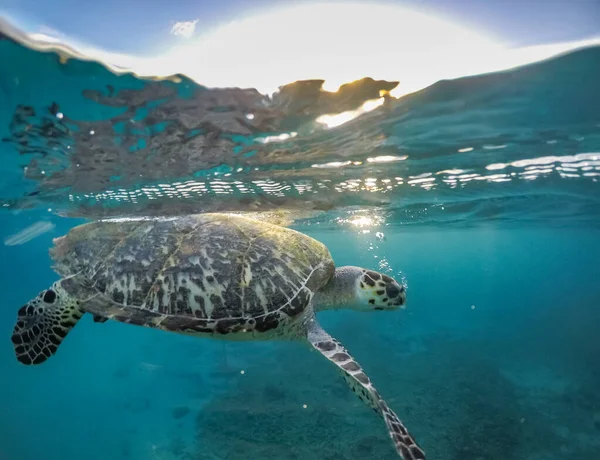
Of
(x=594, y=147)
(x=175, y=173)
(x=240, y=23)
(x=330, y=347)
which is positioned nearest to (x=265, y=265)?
(x=330, y=347)

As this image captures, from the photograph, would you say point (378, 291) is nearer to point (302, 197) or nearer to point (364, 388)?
point (364, 388)

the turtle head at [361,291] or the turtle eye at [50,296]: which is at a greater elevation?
the turtle eye at [50,296]

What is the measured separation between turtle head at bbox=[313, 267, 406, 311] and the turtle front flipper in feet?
2.12

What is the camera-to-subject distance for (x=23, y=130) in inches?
293

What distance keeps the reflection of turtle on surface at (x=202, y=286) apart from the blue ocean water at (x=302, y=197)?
2.56 m

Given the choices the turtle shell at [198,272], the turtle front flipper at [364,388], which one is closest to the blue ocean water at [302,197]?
the turtle shell at [198,272]

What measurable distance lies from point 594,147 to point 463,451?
879 centimetres

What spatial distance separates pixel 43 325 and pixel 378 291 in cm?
536

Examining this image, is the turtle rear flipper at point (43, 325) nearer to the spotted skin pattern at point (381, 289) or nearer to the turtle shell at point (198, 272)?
the turtle shell at point (198, 272)

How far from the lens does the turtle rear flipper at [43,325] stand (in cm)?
541

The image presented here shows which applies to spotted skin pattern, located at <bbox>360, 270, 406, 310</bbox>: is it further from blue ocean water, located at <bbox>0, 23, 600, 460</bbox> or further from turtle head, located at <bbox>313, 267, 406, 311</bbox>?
blue ocean water, located at <bbox>0, 23, 600, 460</bbox>

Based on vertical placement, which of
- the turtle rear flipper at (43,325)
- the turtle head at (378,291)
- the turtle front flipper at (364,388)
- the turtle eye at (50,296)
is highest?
the turtle eye at (50,296)

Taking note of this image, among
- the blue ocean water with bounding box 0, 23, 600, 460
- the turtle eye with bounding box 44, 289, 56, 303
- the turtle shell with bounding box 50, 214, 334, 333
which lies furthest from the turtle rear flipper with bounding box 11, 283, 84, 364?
the blue ocean water with bounding box 0, 23, 600, 460

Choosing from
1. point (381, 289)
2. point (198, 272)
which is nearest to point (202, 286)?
point (198, 272)
